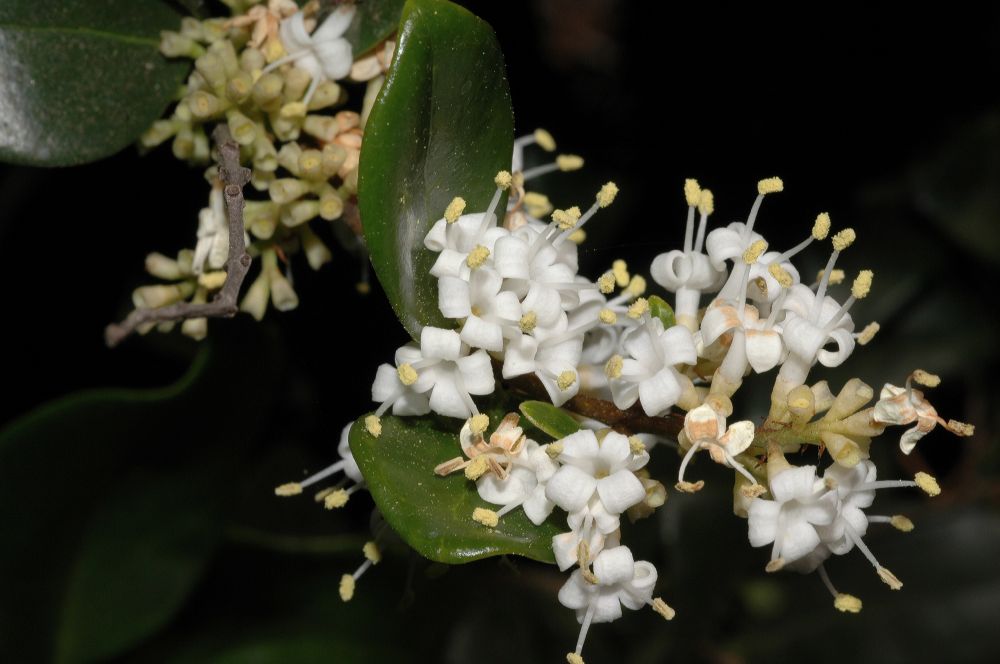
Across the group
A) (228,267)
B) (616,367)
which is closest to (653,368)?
(616,367)

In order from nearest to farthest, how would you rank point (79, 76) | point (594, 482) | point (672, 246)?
point (594, 482), point (79, 76), point (672, 246)

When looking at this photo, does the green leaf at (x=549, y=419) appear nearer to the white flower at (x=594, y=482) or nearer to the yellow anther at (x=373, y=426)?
the white flower at (x=594, y=482)

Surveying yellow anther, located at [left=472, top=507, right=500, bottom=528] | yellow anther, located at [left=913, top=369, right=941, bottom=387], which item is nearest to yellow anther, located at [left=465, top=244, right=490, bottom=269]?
yellow anther, located at [left=472, top=507, right=500, bottom=528]

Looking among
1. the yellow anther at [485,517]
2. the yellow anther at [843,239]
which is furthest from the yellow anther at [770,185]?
the yellow anther at [485,517]

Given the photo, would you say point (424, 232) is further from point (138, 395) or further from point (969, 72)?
point (969, 72)

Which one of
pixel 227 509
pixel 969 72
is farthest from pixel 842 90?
pixel 227 509

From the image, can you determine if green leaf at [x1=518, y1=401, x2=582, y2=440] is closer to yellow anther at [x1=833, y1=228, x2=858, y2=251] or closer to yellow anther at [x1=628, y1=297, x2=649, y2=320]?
yellow anther at [x1=628, y1=297, x2=649, y2=320]

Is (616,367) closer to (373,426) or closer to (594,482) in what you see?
(594,482)
